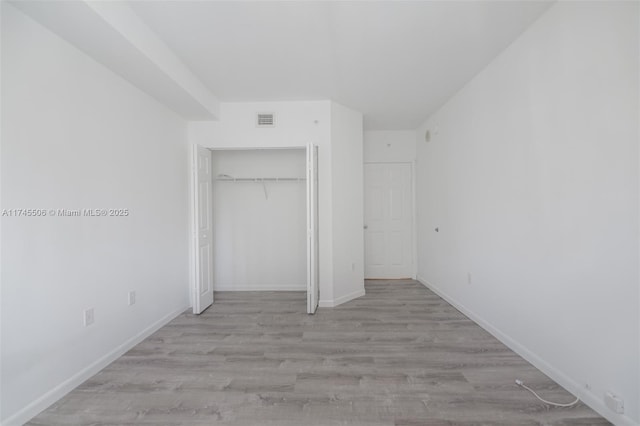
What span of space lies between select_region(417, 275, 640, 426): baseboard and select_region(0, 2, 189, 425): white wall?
11.2 ft

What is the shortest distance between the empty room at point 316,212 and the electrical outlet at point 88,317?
11mm

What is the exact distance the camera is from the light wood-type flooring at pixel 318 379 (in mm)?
1682

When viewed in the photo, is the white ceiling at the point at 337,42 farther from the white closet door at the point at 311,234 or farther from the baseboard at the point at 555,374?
the baseboard at the point at 555,374

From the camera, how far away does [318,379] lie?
6.70ft

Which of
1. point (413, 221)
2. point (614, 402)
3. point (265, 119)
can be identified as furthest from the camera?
point (413, 221)

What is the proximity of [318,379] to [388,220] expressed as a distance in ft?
10.8

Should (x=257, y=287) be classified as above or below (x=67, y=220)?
below

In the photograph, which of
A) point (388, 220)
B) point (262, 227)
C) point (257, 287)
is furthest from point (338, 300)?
point (388, 220)

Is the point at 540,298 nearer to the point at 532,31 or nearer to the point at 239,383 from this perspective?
the point at 532,31

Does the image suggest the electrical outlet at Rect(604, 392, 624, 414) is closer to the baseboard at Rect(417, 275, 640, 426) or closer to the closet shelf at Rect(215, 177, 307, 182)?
the baseboard at Rect(417, 275, 640, 426)

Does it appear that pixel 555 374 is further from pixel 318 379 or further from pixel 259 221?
pixel 259 221

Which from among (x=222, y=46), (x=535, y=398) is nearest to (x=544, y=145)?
(x=535, y=398)

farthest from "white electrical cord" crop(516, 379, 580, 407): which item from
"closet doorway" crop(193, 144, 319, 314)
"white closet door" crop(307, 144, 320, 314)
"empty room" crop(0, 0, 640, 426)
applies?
"closet doorway" crop(193, 144, 319, 314)

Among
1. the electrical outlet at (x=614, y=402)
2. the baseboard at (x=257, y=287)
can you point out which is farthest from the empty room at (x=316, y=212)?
Result: the baseboard at (x=257, y=287)
